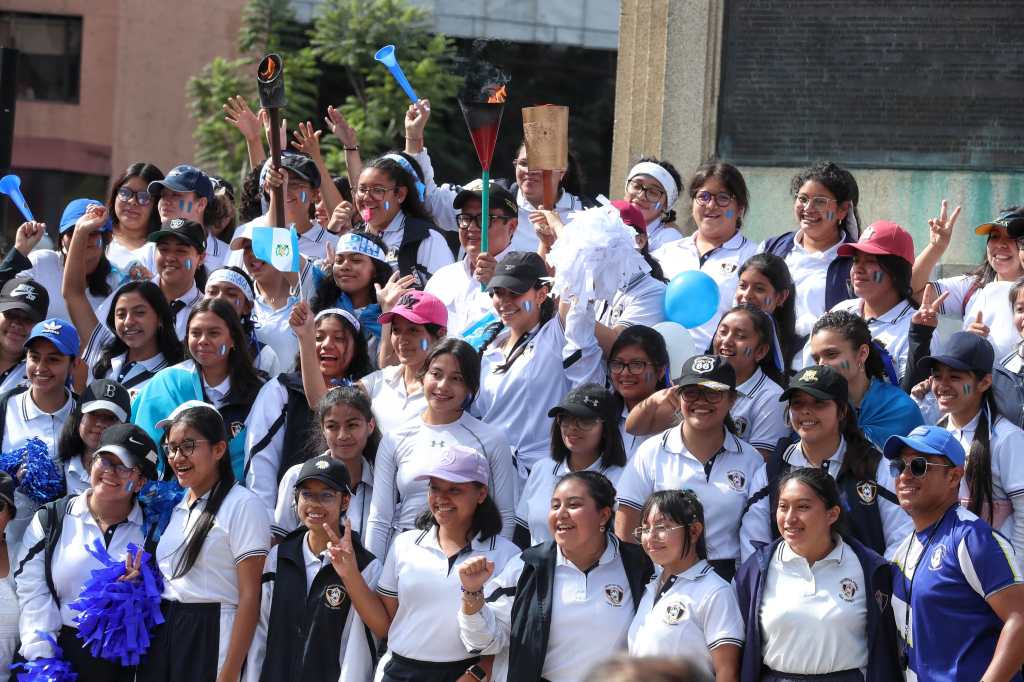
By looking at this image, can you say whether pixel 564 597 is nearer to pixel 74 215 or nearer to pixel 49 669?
pixel 49 669

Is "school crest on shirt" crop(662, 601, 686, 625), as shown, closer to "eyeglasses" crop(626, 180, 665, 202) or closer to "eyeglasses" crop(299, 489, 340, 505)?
"eyeglasses" crop(299, 489, 340, 505)

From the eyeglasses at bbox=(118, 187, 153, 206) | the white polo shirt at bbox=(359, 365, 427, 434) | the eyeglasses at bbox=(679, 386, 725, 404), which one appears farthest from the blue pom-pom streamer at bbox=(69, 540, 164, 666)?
the eyeglasses at bbox=(118, 187, 153, 206)

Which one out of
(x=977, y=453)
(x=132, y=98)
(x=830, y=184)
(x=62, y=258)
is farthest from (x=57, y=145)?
(x=977, y=453)

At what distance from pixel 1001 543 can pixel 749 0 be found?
17.4ft

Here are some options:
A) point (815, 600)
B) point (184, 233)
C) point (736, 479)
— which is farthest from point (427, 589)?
point (184, 233)

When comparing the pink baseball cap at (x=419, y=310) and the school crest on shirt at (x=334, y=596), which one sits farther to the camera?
the pink baseball cap at (x=419, y=310)

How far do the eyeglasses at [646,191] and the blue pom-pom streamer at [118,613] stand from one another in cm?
369

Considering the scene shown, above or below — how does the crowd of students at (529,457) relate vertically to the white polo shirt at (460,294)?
below

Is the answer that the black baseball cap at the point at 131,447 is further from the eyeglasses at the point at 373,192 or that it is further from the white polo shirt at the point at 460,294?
the eyeglasses at the point at 373,192

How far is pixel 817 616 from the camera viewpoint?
6023 millimetres

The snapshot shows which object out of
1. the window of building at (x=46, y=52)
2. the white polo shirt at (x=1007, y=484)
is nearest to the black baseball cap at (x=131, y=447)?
the white polo shirt at (x=1007, y=484)

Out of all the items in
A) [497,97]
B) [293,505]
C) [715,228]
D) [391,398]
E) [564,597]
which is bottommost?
[564,597]

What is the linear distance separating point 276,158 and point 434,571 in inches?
101

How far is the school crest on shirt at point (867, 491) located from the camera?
648 centimetres
